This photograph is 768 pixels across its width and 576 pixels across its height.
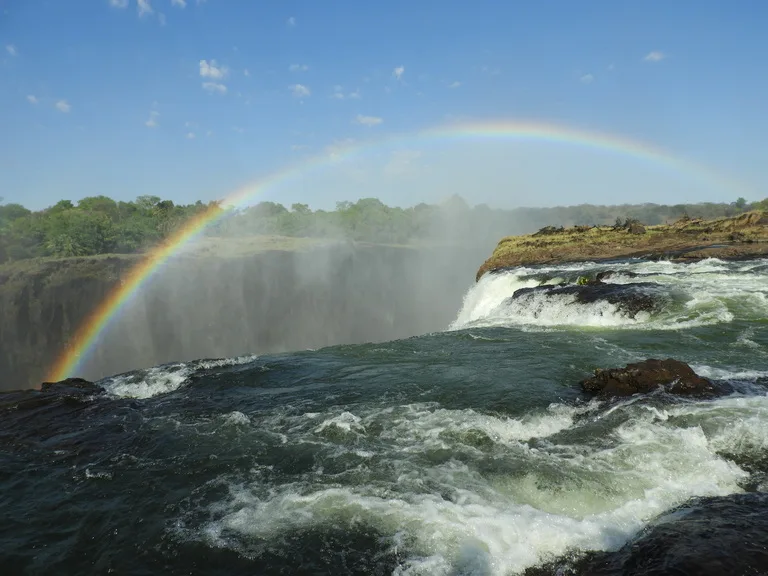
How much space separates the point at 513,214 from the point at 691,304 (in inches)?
4178

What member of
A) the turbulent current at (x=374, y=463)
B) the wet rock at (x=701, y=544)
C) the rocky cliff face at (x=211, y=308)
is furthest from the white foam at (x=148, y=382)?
the rocky cliff face at (x=211, y=308)

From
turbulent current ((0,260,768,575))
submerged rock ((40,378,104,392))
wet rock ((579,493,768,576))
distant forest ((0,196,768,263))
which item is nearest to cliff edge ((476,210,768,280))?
turbulent current ((0,260,768,575))

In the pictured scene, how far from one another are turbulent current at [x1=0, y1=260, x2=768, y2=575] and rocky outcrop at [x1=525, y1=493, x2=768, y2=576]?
0.45 feet

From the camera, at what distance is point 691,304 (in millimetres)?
14609

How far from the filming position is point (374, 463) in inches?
256

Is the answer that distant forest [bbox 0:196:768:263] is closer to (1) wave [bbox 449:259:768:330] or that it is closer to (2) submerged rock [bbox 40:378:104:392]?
→ (2) submerged rock [bbox 40:378:104:392]

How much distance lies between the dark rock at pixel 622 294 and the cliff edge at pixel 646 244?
926cm

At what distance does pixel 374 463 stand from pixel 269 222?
251 ft

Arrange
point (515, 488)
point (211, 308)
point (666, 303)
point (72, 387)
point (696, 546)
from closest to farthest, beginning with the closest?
point (696, 546) < point (515, 488) < point (72, 387) < point (666, 303) < point (211, 308)

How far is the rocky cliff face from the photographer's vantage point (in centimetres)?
2980

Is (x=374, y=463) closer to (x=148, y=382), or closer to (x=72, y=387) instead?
(x=148, y=382)

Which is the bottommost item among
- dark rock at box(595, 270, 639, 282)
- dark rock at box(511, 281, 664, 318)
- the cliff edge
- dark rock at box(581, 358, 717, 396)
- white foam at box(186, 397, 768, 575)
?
white foam at box(186, 397, 768, 575)

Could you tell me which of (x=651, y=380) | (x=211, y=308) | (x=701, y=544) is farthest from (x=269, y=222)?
(x=701, y=544)

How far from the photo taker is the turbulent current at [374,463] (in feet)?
15.8
